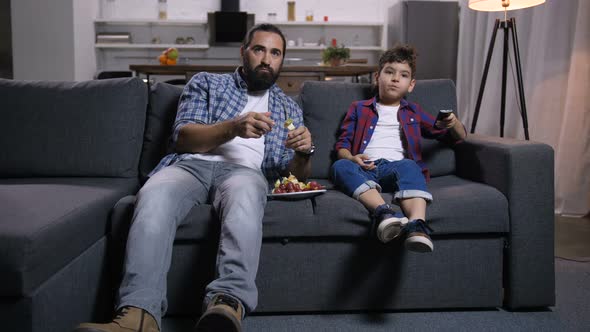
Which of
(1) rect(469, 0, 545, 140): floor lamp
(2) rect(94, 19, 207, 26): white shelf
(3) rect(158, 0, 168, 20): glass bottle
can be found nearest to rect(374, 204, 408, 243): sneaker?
(1) rect(469, 0, 545, 140): floor lamp

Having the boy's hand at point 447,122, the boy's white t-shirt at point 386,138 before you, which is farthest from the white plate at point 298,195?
the boy's hand at point 447,122

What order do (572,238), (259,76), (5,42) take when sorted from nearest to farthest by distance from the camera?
(259,76)
(572,238)
(5,42)

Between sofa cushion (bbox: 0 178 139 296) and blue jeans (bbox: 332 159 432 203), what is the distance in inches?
32.4

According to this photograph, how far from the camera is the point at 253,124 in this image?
5.58ft

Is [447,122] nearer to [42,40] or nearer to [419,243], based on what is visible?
[419,243]

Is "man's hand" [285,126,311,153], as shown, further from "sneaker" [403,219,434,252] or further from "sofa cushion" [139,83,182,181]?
"sofa cushion" [139,83,182,181]

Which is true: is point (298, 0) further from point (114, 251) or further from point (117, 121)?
point (114, 251)

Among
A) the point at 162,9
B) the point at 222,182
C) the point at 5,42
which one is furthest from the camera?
the point at 162,9

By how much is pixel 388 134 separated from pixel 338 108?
0.90ft

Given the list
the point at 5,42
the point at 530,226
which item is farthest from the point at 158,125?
the point at 5,42

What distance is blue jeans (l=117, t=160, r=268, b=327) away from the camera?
1.41m

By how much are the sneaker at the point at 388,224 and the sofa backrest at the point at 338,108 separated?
69cm

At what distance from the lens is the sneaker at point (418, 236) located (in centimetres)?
159

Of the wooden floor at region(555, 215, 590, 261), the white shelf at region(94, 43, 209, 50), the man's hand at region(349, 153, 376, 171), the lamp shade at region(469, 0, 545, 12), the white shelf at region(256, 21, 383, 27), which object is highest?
the white shelf at region(256, 21, 383, 27)
